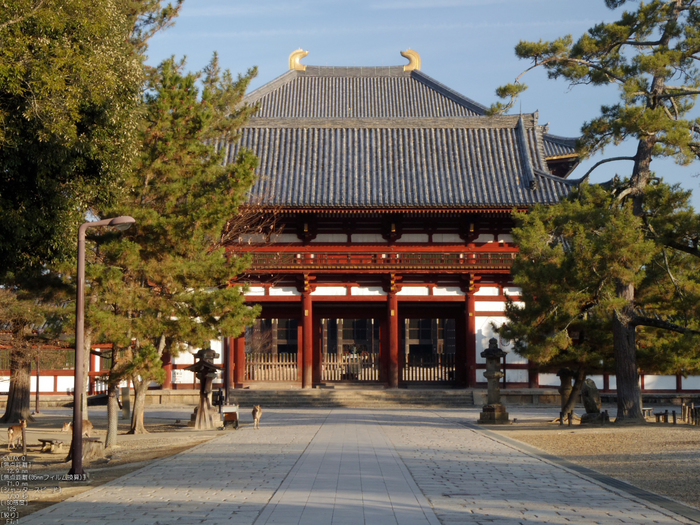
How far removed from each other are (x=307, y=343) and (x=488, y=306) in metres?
7.17

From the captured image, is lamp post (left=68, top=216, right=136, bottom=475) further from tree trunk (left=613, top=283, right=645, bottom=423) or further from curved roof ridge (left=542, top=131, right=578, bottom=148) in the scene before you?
curved roof ridge (left=542, top=131, right=578, bottom=148)

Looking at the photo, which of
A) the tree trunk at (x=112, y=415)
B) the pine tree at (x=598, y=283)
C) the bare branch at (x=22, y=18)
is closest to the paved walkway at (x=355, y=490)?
the tree trunk at (x=112, y=415)

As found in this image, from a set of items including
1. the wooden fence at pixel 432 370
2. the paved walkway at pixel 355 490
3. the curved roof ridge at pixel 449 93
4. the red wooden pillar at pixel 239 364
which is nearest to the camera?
the paved walkway at pixel 355 490

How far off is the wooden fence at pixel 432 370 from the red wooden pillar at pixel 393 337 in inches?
69.3

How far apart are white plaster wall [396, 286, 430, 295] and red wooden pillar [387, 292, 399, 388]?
1.43 feet

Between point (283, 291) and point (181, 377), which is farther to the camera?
point (283, 291)

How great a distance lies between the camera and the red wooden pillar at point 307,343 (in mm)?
26719

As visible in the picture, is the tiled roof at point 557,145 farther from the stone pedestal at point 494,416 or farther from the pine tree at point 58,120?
the pine tree at point 58,120

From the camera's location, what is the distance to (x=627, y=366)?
17281 mm

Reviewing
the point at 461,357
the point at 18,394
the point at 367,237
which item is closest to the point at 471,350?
the point at 461,357

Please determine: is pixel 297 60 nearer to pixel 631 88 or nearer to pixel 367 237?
pixel 367 237

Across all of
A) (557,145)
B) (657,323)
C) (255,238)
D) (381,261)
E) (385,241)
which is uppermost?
(557,145)

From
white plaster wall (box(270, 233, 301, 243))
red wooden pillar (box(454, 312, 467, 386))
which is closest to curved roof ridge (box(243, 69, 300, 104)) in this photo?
white plaster wall (box(270, 233, 301, 243))

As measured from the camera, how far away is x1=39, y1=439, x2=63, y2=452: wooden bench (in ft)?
46.5
